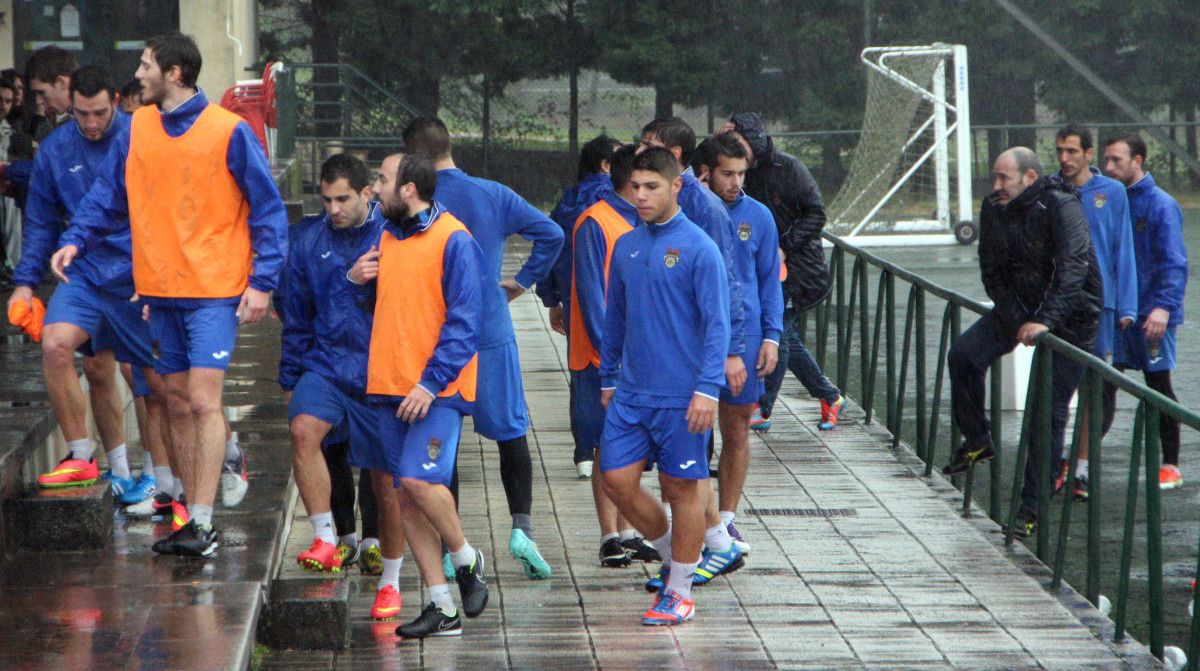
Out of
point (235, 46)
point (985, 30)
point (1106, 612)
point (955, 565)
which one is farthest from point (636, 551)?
point (985, 30)

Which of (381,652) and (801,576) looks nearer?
(381,652)

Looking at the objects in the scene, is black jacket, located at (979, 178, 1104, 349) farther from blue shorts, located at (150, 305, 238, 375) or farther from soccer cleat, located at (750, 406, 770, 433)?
blue shorts, located at (150, 305, 238, 375)

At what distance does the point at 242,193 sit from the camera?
19.1 feet

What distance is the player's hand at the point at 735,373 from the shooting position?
235 inches

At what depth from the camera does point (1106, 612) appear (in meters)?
6.39

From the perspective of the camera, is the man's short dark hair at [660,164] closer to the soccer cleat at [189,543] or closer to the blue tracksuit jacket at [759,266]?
the blue tracksuit jacket at [759,266]

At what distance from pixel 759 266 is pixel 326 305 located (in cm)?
181

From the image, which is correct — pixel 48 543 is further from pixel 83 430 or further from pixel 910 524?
pixel 910 524

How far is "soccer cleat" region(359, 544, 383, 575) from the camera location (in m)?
6.39

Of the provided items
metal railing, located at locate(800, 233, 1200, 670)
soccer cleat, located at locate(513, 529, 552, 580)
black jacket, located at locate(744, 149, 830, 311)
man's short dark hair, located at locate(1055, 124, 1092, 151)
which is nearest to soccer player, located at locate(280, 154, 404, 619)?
soccer cleat, located at locate(513, 529, 552, 580)

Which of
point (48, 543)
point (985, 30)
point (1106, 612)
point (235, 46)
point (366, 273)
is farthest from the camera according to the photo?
point (985, 30)

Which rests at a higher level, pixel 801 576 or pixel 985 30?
pixel 985 30

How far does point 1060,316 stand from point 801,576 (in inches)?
69.0

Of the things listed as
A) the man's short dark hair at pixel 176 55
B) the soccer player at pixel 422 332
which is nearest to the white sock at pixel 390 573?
the soccer player at pixel 422 332
